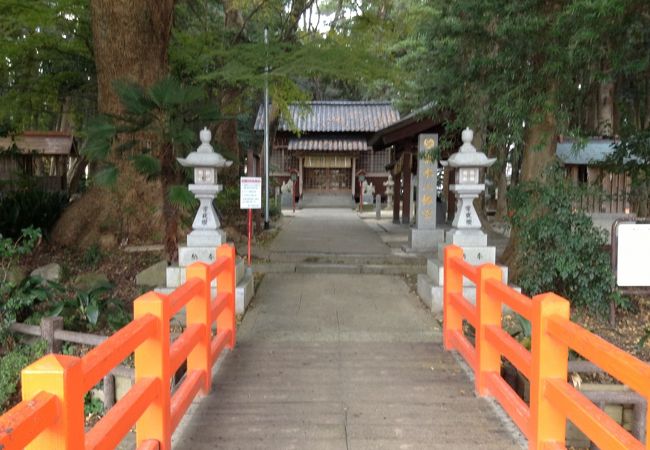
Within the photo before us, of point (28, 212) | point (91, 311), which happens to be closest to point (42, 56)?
point (28, 212)

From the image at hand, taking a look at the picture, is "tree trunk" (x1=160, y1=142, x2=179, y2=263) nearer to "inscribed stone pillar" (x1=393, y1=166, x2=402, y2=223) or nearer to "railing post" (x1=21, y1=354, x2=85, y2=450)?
"railing post" (x1=21, y1=354, x2=85, y2=450)

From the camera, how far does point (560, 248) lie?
7559 mm

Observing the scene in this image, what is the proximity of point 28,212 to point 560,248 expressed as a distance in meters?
9.35

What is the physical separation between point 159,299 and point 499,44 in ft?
21.8

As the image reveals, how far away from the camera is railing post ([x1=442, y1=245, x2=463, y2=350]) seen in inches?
233

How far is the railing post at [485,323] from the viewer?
4.60 meters

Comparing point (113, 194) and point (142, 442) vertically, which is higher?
point (113, 194)

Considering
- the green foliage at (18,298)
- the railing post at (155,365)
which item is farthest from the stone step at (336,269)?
the railing post at (155,365)

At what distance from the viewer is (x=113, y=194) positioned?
10.2m

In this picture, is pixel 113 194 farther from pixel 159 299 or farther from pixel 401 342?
pixel 159 299

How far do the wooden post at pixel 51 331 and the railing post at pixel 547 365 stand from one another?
4861 mm

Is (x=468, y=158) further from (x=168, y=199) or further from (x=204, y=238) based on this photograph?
(x=168, y=199)

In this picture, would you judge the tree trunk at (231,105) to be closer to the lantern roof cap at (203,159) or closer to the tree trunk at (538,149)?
the lantern roof cap at (203,159)

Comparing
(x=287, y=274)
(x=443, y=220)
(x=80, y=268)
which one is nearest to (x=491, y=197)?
(x=443, y=220)
